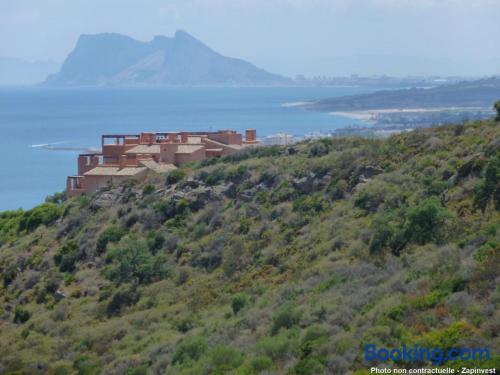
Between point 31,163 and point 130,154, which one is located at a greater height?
point 130,154

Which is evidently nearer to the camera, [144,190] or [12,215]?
[144,190]

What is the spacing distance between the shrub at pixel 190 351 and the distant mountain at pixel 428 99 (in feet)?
351

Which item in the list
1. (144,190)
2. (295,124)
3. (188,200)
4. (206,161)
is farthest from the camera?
(295,124)

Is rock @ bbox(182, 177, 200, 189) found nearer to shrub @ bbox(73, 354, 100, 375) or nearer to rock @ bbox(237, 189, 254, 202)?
rock @ bbox(237, 189, 254, 202)

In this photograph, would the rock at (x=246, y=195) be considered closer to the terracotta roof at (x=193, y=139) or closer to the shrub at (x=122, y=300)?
the shrub at (x=122, y=300)

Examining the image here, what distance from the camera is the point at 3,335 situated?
19.6m

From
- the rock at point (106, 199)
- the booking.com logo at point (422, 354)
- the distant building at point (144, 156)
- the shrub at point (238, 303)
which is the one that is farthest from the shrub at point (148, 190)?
the booking.com logo at point (422, 354)

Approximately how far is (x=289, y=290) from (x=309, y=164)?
30.5ft

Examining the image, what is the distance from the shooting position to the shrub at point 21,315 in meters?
20.7

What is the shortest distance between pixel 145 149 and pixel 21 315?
1178 cm

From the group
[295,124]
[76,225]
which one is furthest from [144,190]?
[295,124]

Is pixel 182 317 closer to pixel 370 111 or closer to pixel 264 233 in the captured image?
pixel 264 233

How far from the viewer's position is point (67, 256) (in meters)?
23.4

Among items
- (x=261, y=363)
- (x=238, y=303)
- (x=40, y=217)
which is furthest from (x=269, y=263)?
(x=40, y=217)
